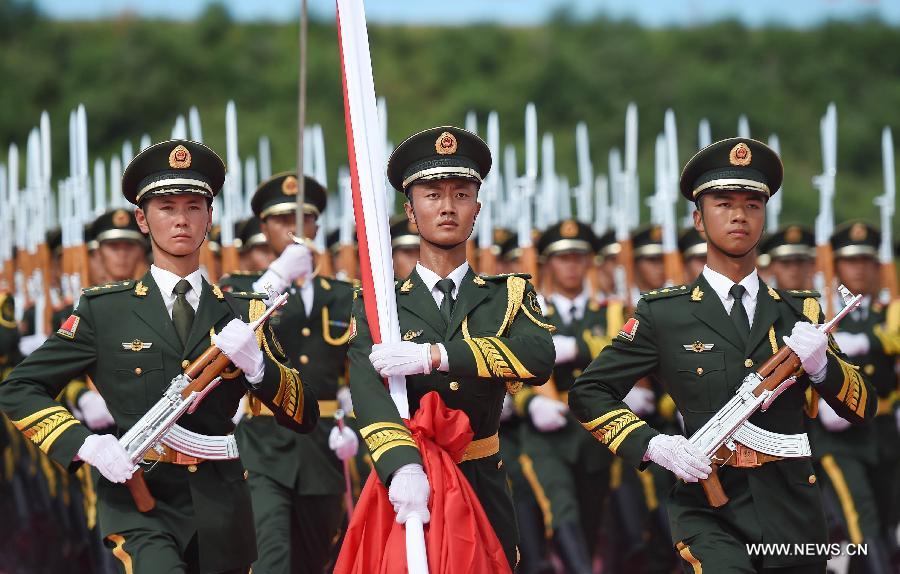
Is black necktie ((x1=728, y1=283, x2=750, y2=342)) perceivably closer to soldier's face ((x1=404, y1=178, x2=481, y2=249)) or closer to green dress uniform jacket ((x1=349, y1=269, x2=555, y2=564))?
green dress uniform jacket ((x1=349, y1=269, x2=555, y2=564))

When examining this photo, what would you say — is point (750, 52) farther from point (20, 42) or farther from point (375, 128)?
point (375, 128)

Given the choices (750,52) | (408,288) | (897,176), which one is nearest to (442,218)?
(408,288)

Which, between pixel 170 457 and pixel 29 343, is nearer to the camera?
pixel 170 457

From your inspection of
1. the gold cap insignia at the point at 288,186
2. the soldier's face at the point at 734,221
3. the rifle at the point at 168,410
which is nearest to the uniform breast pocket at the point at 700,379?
the soldier's face at the point at 734,221

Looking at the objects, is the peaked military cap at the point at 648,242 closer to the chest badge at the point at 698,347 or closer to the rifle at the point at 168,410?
the chest badge at the point at 698,347

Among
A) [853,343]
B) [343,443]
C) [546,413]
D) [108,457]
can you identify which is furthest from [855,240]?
[108,457]

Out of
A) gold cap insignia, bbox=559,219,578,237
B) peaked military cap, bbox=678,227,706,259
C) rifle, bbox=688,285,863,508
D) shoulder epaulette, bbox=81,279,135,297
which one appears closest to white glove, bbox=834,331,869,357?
gold cap insignia, bbox=559,219,578,237

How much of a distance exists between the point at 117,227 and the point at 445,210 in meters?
4.76

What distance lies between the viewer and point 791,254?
1198cm

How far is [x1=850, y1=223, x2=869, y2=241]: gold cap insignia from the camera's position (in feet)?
37.6

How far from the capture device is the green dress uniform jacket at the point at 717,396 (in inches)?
244

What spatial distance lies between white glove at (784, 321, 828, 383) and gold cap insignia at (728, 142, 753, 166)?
2.47 ft

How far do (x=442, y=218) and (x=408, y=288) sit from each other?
0.96 ft

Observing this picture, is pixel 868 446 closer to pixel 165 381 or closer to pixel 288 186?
pixel 288 186
